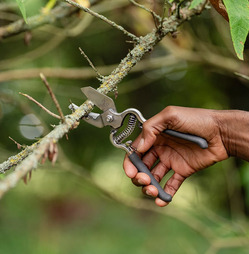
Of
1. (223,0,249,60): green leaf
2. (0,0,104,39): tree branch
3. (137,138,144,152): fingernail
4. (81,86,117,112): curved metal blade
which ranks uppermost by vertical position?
(0,0,104,39): tree branch

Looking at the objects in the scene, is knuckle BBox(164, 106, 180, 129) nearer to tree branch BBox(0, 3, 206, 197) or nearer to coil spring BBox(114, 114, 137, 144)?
coil spring BBox(114, 114, 137, 144)

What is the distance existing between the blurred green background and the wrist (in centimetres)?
117

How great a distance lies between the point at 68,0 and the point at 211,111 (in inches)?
35.3

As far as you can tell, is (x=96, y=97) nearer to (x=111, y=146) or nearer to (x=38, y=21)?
(x=38, y=21)

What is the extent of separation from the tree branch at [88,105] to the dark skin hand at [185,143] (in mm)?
297

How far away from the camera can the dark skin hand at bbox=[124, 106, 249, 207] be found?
5.62ft

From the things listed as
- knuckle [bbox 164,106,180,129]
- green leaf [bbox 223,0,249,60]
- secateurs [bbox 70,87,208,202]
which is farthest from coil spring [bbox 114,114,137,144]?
green leaf [bbox 223,0,249,60]

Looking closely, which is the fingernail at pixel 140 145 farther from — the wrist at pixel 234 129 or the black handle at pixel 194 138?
the wrist at pixel 234 129

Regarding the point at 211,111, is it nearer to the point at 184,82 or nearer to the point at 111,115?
the point at 111,115

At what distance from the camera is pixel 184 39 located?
4.24 m

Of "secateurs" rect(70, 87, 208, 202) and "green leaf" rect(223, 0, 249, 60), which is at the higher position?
"green leaf" rect(223, 0, 249, 60)

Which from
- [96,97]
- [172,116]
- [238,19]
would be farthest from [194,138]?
[238,19]

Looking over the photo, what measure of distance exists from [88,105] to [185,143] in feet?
2.42

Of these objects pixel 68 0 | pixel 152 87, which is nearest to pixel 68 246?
pixel 152 87
